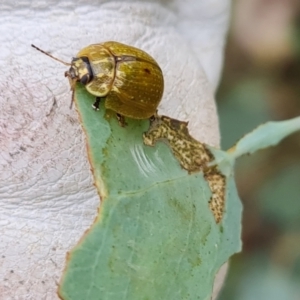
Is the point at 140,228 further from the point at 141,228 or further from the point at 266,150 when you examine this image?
the point at 266,150

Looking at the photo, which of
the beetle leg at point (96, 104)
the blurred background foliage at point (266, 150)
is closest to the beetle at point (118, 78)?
the beetle leg at point (96, 104)

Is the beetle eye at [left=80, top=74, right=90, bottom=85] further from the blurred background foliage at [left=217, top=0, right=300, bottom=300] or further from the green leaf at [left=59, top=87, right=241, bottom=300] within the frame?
the blurred background foliage at [left=217, top=0, right=300, bottom=300]

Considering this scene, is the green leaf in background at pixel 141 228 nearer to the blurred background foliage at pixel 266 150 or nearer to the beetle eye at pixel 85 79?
the beetle eye at pixel 85 79

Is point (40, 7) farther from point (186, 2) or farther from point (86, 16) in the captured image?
point (186, 2)

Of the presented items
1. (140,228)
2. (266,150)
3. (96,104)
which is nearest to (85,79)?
(96,104)

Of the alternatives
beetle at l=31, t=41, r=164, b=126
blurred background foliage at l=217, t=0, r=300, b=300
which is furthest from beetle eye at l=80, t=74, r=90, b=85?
blurred background foliage at l=217, t=0, r=300, b=300

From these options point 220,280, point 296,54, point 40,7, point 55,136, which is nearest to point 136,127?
point 55,136

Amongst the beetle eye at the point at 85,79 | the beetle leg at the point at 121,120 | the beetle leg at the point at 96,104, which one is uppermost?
the beetle eye at the point at 85,79
